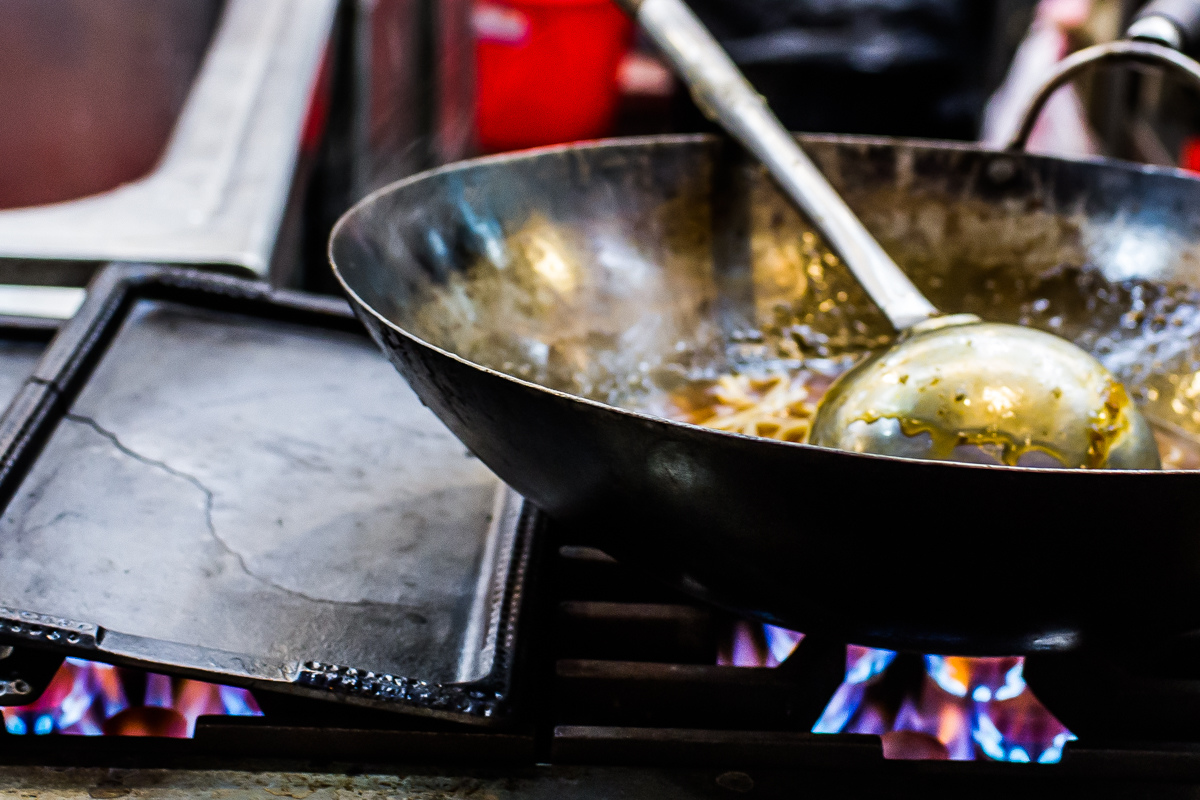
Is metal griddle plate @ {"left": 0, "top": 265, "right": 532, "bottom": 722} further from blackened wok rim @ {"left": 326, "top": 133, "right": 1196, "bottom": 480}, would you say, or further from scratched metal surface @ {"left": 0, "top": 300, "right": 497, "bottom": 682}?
blackened wok rim @ {"left": 326, "top": 133, "right": 1196, "bottom": 480}

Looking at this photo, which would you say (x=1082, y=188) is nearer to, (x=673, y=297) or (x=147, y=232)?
(x=673, y=297)

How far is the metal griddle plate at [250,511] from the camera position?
609 mm

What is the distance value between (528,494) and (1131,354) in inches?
22.3

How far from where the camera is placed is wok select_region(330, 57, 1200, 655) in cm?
44

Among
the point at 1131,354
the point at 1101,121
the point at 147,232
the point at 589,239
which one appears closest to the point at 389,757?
the point at 589,239

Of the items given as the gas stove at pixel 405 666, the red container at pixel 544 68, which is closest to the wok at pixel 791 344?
the gas stove at pixel 405 666

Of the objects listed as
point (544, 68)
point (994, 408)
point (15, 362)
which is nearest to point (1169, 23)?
point (994, 408)

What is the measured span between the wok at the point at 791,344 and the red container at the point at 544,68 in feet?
8.14

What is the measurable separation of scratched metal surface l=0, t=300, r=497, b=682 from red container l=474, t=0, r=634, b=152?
2532 mm

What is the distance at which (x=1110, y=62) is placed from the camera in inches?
33.2

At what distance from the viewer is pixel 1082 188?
897mm

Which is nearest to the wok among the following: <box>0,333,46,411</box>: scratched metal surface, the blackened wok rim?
the blackened wok rim

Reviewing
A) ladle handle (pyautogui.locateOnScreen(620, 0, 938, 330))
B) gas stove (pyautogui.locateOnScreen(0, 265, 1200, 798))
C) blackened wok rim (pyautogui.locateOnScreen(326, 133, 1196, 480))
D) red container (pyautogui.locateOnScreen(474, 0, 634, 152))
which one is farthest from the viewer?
red container (pyautogui.locateOnScreen(474, 0, 634, 152))

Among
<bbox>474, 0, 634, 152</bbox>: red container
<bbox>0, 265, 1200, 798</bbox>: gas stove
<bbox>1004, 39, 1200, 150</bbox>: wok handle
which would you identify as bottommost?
<bbox>0, 265, 1200, 798</bbox>: gas stove
